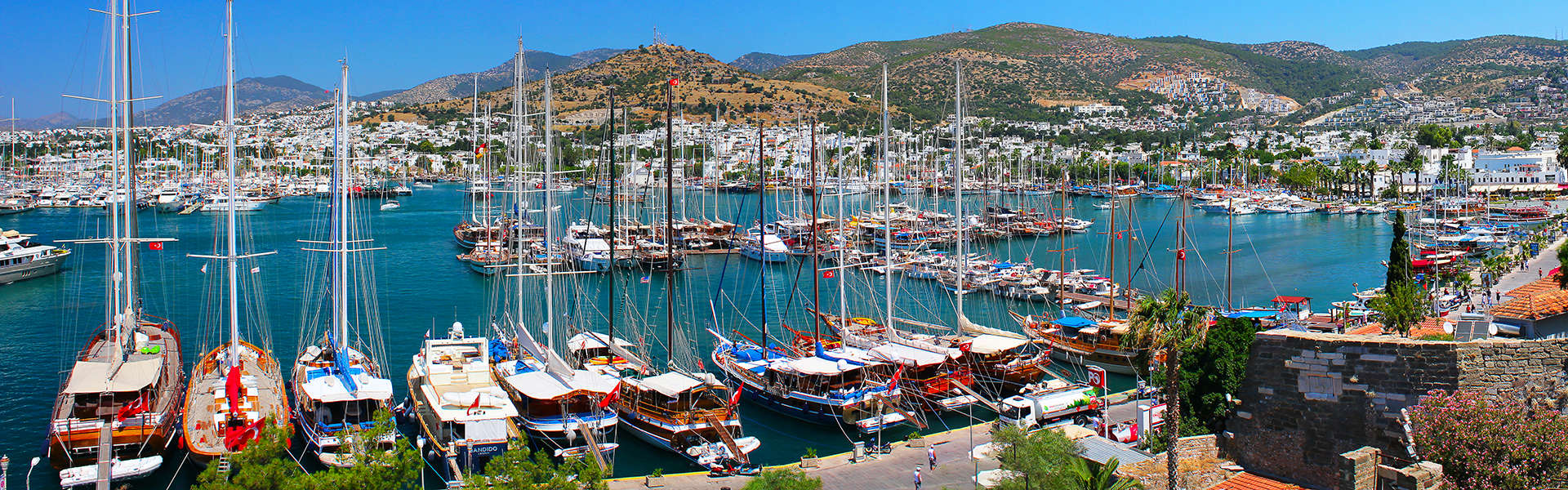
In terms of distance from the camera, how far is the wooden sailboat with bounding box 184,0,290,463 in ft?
73.2

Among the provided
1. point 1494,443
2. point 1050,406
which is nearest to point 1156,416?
point 1050,406

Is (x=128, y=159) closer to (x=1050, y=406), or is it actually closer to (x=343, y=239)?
(x=343, y=239)

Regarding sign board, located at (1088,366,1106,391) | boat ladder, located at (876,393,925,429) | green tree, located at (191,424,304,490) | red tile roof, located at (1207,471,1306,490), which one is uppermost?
green tree, located at (191,424,304,490)

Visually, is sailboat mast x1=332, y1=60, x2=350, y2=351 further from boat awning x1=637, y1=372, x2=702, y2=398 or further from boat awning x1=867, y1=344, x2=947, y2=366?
boat awning x1=867, y1=344, x2=947, y2=366

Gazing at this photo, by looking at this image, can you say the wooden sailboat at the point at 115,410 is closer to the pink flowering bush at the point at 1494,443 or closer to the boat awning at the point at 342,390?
the boat awning at the point at 342,390

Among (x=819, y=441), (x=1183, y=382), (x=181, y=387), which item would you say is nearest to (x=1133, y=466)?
(x=1183, y=382)

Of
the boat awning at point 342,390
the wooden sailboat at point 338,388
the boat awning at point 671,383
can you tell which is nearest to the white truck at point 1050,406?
the boat awning at point 671,383

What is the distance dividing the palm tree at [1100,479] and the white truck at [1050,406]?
8526 millimetres

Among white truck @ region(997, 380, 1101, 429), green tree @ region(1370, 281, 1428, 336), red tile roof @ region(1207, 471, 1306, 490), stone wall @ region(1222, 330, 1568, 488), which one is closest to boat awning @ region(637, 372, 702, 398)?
white truck @ region(997, 380, 1101, 429)

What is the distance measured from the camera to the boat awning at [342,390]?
23234mm

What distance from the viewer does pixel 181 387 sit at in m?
27.0

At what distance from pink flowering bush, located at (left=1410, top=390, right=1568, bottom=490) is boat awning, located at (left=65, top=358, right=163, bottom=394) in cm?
2472

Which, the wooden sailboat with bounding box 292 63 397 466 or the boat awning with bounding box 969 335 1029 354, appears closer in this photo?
the wooden sailboat with bounding box 292 63 397 466

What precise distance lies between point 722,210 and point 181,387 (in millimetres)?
80755
